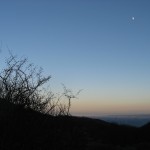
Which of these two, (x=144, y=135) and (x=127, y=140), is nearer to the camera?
(x=127, y=140)

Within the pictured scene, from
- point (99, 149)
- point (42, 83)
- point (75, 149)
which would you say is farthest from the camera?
point (99, 149)

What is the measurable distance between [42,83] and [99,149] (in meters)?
14.7

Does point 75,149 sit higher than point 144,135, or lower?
lower

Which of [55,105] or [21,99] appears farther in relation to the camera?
[55,105]

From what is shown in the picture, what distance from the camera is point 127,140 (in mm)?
34344

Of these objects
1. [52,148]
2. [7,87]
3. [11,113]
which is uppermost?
[7,87]

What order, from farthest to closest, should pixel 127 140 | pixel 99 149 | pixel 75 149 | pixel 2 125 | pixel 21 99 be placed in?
1. pixel 127 140
2. pixel 99 149
3. pixel 75 149
4. pixel 21 99
5. pixel 2 125

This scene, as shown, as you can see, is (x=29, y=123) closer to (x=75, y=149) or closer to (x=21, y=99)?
(x=21, y=99)

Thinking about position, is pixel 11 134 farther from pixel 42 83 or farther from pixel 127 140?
pixel 127 140

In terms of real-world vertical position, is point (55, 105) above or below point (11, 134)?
above

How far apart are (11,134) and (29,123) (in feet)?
2.01

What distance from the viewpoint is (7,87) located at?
1066cm

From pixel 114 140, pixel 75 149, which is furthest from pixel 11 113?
pixel 114 140

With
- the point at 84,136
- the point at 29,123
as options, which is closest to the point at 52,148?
the point at 29,123
